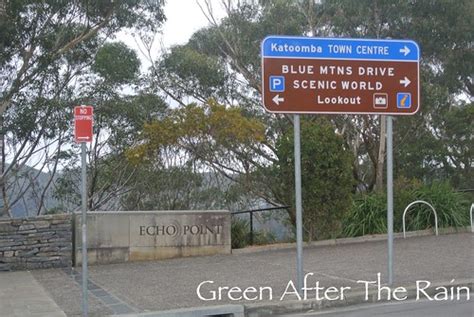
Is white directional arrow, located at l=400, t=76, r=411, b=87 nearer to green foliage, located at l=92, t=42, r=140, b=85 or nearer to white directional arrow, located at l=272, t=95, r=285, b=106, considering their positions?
white directional arrow, located at l=272, t=95, r=285, b=106

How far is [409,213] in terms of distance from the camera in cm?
1888

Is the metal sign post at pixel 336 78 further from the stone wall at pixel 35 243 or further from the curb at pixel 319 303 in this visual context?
the stone wall at pixel 35 243

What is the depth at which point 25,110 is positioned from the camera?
21328 millimetres

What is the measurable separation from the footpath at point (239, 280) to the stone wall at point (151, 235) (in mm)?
451

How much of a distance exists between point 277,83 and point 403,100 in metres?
2.23

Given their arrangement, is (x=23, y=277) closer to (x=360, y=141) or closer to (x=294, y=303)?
(x=294, y=303)

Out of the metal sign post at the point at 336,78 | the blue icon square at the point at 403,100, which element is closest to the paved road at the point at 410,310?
the metal sign post at the point at 336,78

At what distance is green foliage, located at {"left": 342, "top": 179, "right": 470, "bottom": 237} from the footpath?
79.0 inches

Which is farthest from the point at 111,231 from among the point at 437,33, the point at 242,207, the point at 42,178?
the point at 437,33

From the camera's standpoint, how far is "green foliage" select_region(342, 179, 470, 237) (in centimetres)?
1847

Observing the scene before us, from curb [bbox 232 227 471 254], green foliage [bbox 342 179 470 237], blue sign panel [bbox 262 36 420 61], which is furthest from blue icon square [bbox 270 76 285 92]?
green foliage [bbox 342 179 470 237]

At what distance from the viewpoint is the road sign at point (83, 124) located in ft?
29.3

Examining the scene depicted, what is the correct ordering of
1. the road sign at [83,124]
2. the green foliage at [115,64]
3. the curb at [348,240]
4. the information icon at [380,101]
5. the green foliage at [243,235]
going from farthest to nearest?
the green foliage at [115,64]
the green foliage at [243,235]
the curb at [348,240]
the information icon at [380,101]
the road sign at [83,124]

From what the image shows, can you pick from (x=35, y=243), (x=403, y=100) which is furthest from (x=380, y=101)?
(x=35, y=243)
